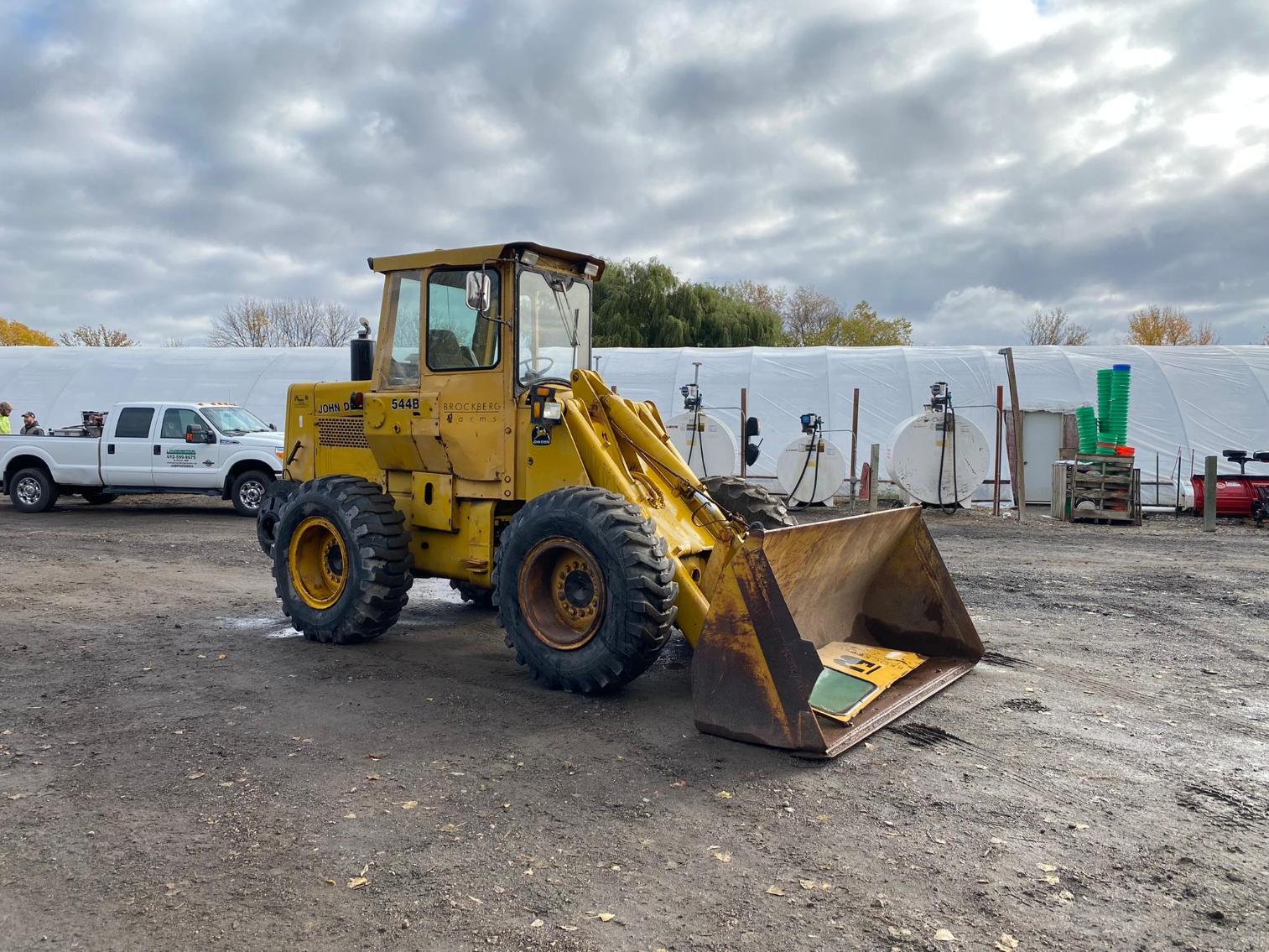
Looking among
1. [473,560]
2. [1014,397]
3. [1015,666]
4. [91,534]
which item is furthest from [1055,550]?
[91,534]

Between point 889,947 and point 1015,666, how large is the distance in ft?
12.9

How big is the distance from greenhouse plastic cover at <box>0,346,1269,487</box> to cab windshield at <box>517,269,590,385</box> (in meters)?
15.1

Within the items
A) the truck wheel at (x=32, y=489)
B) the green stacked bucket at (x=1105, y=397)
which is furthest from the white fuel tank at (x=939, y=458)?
the truck wheel at (x=32, y=489)

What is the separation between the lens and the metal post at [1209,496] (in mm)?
16641

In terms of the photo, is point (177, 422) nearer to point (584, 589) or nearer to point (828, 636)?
point (584, 589)

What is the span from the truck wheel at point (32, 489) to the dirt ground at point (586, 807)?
1157 centimetres

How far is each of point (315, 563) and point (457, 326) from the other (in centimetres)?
213

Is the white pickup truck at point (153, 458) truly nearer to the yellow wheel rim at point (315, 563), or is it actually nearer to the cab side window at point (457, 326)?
the yellow wheel rim at point (315, 563)

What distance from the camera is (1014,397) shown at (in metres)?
17.9

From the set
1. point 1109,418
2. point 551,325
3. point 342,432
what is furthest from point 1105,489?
point 342,432

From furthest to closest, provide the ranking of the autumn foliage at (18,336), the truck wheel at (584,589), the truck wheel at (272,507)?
the autumn foliage at (18,336) → the truck wheel at (272,507) → the truck wheel at (584,589)

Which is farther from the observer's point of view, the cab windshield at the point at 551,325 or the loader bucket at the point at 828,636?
the cab windshield at the point at 551,325

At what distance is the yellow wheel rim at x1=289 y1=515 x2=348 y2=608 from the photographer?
279 inches

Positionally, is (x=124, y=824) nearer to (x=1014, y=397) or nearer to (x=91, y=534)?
(x=91, y=534)
